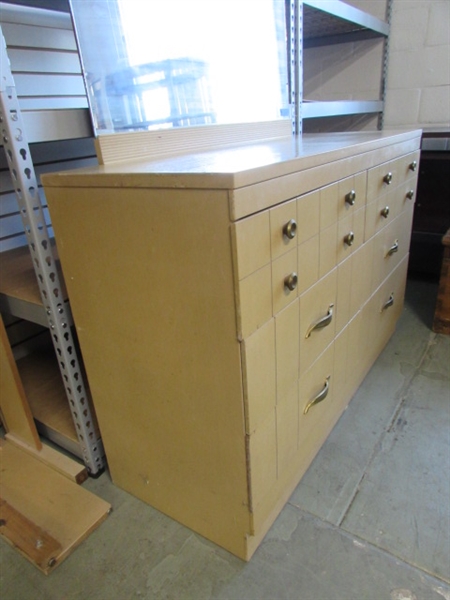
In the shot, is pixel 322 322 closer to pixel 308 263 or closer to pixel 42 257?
pixel 308 263

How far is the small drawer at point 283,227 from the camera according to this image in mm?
694

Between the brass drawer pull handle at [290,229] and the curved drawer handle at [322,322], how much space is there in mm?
250

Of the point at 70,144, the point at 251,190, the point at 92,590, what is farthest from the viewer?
the point at 70,144

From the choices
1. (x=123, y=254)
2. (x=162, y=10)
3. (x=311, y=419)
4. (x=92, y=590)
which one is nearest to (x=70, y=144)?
(x=162, y=10)

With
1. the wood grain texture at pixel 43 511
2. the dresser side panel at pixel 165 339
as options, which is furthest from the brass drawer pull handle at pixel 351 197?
the wood grain texture at pixel 43 511

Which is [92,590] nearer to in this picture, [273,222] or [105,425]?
[105,425]

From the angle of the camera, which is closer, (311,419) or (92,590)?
(92,590)

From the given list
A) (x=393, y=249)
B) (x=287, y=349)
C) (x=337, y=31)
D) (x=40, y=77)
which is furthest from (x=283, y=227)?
(x=337, y=31)

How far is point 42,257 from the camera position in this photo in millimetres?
890

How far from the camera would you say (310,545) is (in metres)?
0.93

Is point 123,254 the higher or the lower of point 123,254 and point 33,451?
the higher

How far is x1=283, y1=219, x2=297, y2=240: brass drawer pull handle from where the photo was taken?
0.72m

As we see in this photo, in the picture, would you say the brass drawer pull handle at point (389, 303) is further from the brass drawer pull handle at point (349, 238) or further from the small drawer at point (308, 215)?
the small drawer at point (308, 215)

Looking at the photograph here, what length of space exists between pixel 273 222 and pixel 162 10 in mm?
812
